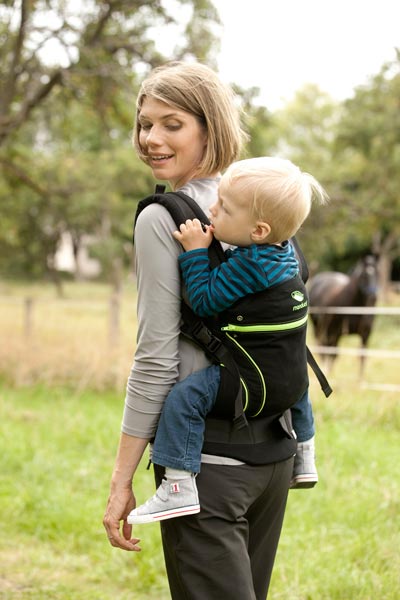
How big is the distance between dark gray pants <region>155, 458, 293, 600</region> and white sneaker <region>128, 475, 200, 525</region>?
0.04m

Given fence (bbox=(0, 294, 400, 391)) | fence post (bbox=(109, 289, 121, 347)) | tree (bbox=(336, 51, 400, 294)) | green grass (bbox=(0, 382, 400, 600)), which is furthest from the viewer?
tree (bbox=(336, 51, 400, 294))

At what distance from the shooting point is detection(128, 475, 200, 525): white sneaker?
68.5 inches

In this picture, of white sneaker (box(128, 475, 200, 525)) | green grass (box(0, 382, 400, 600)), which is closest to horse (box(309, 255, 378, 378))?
green grass (box(0, 382, 400, 600))

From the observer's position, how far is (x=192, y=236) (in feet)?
5.75

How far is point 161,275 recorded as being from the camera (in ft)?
5.85

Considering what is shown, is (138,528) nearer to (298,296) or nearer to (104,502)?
(104,502)

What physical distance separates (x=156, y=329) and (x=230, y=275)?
0.70 ft

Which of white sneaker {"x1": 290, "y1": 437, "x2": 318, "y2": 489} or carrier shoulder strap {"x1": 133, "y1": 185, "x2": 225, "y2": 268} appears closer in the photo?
carrier shoulder strap {"x1": 133, "y1": 185, "x2": 225, "y2": 268}

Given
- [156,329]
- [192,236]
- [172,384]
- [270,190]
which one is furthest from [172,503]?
[270,190]

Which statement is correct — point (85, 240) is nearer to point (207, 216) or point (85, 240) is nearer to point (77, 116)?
point (77, 116)

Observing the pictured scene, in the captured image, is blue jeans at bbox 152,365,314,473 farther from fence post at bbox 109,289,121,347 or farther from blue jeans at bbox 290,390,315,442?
fence post at bbox 109,289,121,347

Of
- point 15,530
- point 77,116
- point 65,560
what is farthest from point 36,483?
point 77,116

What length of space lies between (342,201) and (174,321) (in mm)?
11093

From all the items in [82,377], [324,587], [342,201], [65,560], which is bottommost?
[82,377]
